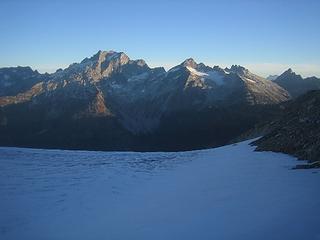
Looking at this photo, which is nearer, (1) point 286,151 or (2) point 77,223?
(2) point 77,223

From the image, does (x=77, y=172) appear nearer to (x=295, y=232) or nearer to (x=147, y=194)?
(x=147, y=194)

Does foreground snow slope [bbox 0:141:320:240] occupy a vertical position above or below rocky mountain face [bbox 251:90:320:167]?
below

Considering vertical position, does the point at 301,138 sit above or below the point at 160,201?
above

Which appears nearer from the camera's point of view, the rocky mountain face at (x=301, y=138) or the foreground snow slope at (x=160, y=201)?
the foreground snow slope at (x=160, y=201)

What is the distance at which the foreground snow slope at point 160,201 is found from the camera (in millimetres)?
11203

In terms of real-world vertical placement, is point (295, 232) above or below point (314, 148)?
below

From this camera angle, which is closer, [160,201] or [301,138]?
[160,201]

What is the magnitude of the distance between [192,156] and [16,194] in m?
15.4

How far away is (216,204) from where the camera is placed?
13391 mm

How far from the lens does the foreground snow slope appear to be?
36.8ft

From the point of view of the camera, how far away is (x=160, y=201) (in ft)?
48.5

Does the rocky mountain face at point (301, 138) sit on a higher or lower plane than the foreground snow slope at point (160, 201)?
higher

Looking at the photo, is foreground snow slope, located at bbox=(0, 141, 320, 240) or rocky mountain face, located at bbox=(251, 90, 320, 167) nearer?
foreground snow slope, located at bbox=(0, 141, 320, 240)

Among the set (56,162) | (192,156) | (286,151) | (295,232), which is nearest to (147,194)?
(295,232)
